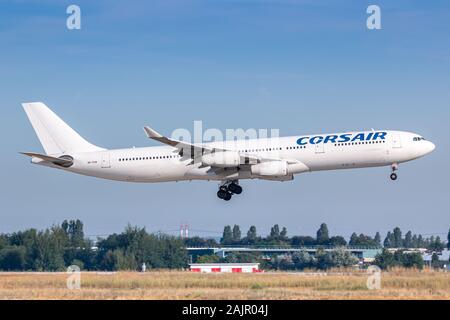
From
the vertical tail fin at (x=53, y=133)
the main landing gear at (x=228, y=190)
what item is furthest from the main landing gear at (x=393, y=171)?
the vertical tail fin at (x=53, y=133)

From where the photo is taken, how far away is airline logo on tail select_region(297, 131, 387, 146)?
6406 cm

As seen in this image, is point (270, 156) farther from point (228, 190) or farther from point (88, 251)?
point (88, 251)

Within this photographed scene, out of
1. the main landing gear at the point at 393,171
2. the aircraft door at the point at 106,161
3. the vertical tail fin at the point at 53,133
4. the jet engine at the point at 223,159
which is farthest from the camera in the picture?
the vertical tail fin at the point at 53,133

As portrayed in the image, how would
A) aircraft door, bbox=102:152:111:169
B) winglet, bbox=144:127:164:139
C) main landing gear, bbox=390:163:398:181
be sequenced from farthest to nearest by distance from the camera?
aircraft door, bbox=102:152:111:169 → main landing gear, bbox=390:163:398:181 → winglet, bbox=144:127:164:139

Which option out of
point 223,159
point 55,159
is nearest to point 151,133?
point 223,159

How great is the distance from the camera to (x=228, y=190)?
6894 centimetres

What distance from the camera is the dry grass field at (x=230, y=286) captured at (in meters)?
42.0

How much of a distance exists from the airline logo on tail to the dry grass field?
12.8 meters

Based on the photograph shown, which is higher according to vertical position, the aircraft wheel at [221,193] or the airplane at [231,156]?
the airplane at [231,156]

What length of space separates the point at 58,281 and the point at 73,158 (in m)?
22.2

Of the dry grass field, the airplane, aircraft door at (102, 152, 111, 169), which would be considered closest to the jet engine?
the airplane

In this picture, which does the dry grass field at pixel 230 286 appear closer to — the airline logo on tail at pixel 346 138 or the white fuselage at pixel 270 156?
the white fuselage at pixel 270 156

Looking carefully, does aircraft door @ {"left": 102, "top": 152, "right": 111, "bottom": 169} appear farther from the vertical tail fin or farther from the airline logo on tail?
the airline logo on tail
